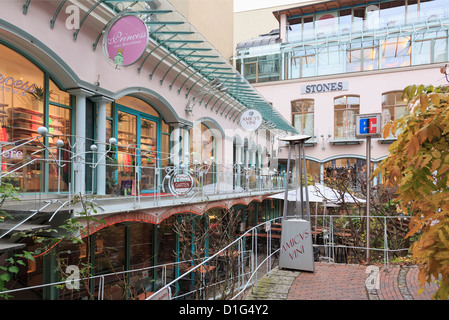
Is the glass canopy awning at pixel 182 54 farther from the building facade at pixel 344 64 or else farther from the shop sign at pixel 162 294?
the building facade at pixel 344 64

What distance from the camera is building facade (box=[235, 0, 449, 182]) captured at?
2520 centimetres

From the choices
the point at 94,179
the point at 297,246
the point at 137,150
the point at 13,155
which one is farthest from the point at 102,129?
the point at 297,246

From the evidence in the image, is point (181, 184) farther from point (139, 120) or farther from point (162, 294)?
point (162, 294)

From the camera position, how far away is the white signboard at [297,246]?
6738mm

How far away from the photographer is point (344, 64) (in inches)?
1073

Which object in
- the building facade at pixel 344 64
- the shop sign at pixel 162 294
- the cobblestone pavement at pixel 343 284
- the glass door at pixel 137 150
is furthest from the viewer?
the building facade at pixel 344 64

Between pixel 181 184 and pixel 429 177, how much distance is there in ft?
22.3

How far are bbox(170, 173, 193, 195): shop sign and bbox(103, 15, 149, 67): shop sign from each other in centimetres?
303

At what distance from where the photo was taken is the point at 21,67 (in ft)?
23.5

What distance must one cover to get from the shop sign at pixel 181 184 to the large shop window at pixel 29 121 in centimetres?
265

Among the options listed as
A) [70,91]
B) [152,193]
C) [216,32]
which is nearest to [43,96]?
[70,91]

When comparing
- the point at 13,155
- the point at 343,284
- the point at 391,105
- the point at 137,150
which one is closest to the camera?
the point at 13,155

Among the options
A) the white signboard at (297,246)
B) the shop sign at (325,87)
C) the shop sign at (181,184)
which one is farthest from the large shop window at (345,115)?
the white signboard at (297,246)

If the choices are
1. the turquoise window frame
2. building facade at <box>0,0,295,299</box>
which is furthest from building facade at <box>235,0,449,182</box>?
building facade at <box>0,0,295,299</box>
